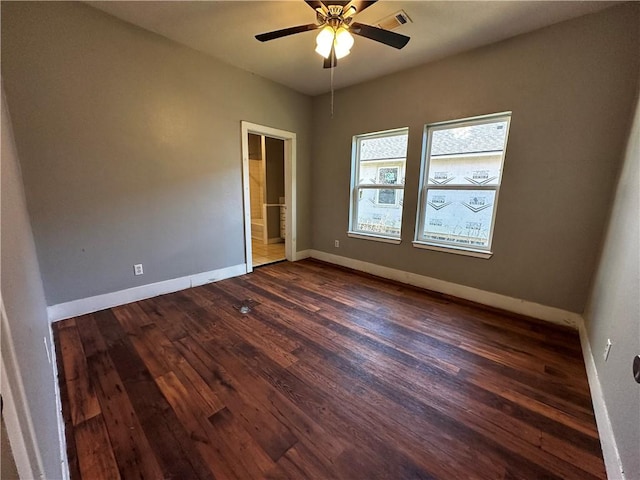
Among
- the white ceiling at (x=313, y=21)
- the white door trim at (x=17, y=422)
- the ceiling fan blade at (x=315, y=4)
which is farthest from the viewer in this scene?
the white ceiling at (x=313, y=21)

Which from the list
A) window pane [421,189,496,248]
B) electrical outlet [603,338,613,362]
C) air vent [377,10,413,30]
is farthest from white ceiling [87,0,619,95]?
electrical outlet [603,338,613,362]

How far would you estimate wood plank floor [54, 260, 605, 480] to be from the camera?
1201 mm

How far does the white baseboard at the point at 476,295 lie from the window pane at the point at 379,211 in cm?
54

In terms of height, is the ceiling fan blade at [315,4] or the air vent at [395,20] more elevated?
the air vent at [395,20]

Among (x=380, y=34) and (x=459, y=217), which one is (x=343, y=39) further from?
(x=459, y=217)

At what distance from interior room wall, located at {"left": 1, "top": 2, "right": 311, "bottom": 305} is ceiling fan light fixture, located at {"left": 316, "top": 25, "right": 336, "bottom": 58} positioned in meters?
1.71

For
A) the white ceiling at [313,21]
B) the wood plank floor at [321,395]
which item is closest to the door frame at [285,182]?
the white ceiling at [313,21]

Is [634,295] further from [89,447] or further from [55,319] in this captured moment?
[55,319]

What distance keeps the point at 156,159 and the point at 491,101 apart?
11.7 ft

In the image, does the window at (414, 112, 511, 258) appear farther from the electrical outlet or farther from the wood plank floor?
the electrical outlet

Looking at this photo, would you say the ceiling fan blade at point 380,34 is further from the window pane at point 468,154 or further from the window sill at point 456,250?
the window sill at point 456,250

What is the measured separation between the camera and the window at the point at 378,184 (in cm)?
347

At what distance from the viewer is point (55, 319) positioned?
2314 millimetres

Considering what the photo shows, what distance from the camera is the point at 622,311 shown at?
1421 millimetres
